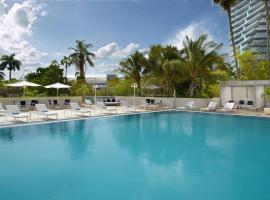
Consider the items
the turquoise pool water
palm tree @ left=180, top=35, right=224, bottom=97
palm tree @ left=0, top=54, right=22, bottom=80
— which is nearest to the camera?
the turquoise pool water

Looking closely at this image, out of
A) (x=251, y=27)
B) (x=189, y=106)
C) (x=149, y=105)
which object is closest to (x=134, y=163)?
(x=189, y=106)

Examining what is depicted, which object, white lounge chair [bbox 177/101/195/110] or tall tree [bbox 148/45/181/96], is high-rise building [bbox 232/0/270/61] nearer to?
tall tree [bbox 148/45/181/96]

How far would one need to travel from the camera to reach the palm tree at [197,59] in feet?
72.8

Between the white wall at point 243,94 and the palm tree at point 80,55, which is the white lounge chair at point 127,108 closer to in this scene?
the white wall at point 243,94

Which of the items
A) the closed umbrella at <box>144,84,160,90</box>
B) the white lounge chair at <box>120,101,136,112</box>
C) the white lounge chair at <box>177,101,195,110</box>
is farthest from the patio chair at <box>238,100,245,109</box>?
the white lounge chair at <box>120,101,136,112</box>

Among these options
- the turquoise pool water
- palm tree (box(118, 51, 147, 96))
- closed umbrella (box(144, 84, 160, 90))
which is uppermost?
palm tree (box(118, 51, 147, 96))

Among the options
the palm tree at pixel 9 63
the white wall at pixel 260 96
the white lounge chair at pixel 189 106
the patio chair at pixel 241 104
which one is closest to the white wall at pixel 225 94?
the patio chair at pixel 241 104

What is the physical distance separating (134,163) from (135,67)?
18912 millimetres

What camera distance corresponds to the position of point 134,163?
7309 mm

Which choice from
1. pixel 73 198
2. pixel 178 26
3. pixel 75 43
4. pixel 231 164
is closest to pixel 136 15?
pixel 178 26

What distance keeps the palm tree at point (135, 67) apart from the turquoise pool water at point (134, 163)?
43.9ft

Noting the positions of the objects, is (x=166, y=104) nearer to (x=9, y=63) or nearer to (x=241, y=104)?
(x=241, y=104)

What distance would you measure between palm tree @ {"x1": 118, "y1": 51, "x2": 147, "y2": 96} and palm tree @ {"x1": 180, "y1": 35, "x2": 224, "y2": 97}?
4.10 m

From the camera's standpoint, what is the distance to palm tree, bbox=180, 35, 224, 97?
72.8 ft
